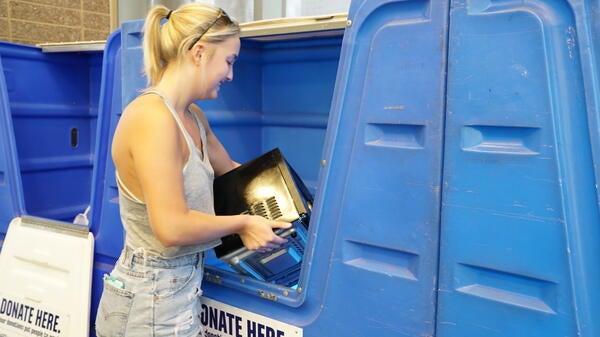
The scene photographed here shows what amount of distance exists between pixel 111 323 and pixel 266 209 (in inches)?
18.2

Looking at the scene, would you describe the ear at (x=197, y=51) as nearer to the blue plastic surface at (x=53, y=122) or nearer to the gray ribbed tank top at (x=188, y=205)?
the gray ribbed tank top at (x=188, y=205)

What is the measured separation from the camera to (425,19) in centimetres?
114

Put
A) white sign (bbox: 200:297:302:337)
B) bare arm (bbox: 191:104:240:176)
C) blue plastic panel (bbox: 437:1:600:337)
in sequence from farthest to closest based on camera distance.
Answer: bare arm (bbox: 191:104:240:176) < white sign (bbox: 200:297:302:337) < blue plastic panel (bbox: 437:1:600:337)

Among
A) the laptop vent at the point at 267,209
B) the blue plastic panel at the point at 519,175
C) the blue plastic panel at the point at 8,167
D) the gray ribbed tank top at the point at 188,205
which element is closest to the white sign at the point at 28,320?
the blue plastic panel at the point at 8,167

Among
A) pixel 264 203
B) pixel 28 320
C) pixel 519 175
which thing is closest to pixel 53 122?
pixel 28 320

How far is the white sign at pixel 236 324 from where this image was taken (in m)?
1.40

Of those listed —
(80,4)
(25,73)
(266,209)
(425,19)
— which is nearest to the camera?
(425,19)

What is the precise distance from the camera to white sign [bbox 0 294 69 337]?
6.27 ft

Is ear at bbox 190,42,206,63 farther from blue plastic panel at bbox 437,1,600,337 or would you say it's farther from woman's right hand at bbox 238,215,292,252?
blue plastic panel at bbox 437,1,600,337

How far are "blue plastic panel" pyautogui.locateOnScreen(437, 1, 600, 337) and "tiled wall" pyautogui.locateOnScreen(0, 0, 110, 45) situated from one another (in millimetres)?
2383

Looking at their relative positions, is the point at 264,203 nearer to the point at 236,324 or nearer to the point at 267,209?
the point at 267,209

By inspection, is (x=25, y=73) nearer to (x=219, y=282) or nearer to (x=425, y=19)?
(x=219, y=282)

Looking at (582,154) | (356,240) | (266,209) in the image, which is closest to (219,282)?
(266,209)

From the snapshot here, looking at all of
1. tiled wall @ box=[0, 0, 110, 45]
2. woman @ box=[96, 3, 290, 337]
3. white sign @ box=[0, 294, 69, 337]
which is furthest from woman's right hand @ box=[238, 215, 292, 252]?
tiled wall @ box=[0, 0, 110, 45]
